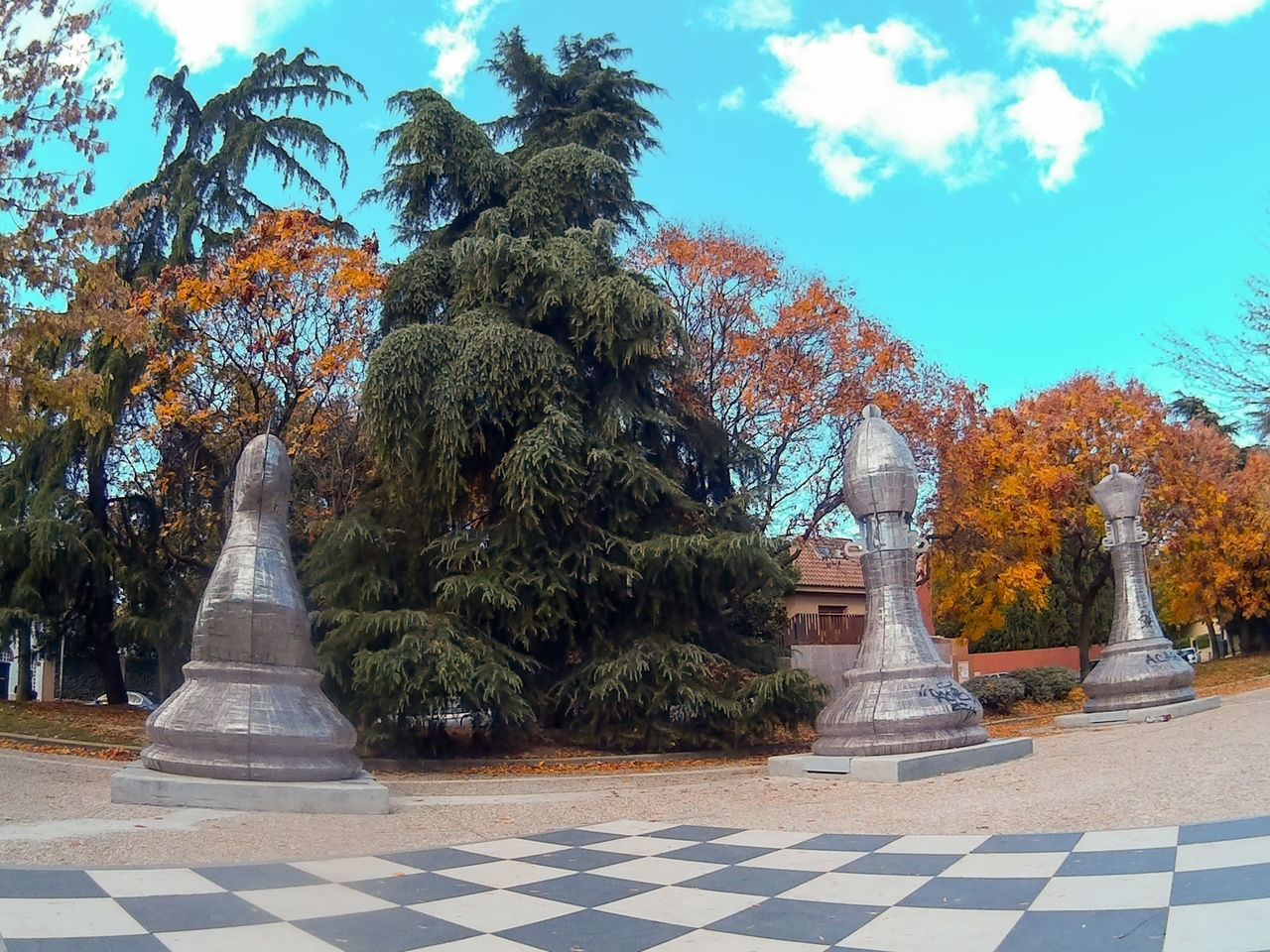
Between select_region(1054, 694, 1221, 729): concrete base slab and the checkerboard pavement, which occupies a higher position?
the checkerboard pavement

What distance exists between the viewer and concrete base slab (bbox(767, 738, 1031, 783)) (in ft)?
29.7

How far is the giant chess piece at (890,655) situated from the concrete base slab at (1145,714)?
441 centimetres

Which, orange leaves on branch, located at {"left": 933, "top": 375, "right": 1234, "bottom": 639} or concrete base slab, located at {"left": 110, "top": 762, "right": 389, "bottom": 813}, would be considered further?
orange leaves on branch, located at {"left": 933, "top": 375, "right": 1234, "bottom": 639}

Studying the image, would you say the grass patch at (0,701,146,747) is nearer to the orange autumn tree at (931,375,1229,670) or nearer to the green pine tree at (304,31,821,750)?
the green pine tree at (304,31,821,750)

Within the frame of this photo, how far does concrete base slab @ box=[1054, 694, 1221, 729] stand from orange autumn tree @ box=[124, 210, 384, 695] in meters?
12.2

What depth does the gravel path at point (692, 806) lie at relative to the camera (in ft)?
19.2

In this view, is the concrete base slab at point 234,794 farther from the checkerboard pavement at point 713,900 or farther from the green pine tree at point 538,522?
the green pine tree at point 538,522

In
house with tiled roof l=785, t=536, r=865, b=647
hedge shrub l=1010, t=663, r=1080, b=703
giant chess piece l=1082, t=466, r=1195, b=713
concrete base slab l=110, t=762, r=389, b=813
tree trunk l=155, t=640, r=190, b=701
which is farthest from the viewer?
house with tiled roof l=785, t=536, r=865, b=647

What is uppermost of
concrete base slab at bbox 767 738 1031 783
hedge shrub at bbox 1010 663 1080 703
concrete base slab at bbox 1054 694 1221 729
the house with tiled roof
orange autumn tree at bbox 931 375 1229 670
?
orange autumn tree at bbox 931 375 1229 670

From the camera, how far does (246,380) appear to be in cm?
1511

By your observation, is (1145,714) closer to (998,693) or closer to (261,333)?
(998,693)

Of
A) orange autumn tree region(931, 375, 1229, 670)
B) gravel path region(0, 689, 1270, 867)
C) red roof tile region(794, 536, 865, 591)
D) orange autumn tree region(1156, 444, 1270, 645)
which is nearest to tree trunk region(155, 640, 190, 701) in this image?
gravel path region(0, 689, 1270, 867)

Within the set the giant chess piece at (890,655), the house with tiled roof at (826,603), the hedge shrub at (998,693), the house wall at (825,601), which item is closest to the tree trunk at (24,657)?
the giant chess piece at (890,655)

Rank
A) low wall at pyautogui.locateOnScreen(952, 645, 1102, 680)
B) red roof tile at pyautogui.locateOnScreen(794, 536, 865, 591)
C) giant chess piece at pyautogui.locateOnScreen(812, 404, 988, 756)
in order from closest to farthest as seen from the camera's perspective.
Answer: giant chess piece at pyautogui.locateOnScreen(812, 404, 988, 756) → red roof tile at pyautogui.locateOnScreen(794, 536, 865, 591) → low wall at pyautogui.locateOnScreen(952, 645, 1102, 680)
